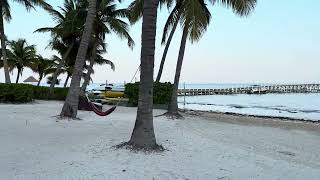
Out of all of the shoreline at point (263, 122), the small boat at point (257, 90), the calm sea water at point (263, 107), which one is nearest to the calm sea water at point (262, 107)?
the calm sea water at point (263, 107)

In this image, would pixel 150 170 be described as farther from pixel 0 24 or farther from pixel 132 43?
pixel 132 43

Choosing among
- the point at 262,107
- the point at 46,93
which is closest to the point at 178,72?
the point at 46,93

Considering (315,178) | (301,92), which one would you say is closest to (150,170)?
(315,178)

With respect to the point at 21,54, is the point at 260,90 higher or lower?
lower

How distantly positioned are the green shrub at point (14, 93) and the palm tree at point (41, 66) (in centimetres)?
2169

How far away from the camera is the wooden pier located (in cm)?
8396

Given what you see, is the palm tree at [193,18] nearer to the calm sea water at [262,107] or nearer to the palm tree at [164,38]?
the palm tree at [164,38]

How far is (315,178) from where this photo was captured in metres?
7.73

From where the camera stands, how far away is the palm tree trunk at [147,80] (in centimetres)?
901

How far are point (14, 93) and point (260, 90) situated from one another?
82.2 meters

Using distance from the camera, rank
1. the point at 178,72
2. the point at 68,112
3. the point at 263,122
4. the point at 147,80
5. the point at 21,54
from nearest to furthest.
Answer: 1. the point at 147,80
2. the point at 68,112
3. the point at 178,72
4. the point at 263,122
5. the point at 21,54

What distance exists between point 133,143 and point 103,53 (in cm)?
3141

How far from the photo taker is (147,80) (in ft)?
29.8

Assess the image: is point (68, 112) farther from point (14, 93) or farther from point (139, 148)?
point (14, 93)
